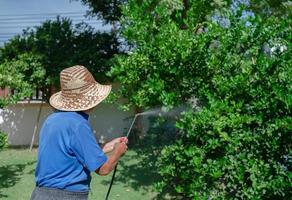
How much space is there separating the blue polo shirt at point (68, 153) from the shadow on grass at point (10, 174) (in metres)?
5.32

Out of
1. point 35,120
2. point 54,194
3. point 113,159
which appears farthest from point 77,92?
point 35,120

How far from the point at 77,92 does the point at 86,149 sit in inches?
17.5

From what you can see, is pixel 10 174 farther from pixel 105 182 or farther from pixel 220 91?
pixel 220 91

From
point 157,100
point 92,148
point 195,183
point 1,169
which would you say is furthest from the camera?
point 1,169

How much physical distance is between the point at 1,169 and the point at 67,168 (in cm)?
813

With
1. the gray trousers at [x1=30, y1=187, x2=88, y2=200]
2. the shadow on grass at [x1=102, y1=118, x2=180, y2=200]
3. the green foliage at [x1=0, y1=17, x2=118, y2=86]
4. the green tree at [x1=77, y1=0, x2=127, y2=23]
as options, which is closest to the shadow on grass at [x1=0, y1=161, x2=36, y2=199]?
the shadow on grass at [x1=102, y1=118, x2=180, y2=200]

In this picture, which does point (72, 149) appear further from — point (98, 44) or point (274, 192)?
point (98, 44)

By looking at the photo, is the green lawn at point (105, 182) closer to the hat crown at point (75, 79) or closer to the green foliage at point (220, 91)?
the green foliage at point (220, 91)

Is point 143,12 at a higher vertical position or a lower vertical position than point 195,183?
higher

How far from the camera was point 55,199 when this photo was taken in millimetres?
3213

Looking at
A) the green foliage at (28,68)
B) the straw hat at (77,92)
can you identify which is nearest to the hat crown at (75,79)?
the straw hat at (77,92)

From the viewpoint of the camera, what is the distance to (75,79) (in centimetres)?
333

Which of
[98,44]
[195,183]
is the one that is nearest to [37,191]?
[195,183]

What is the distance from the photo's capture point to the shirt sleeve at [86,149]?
3102 millimetres
